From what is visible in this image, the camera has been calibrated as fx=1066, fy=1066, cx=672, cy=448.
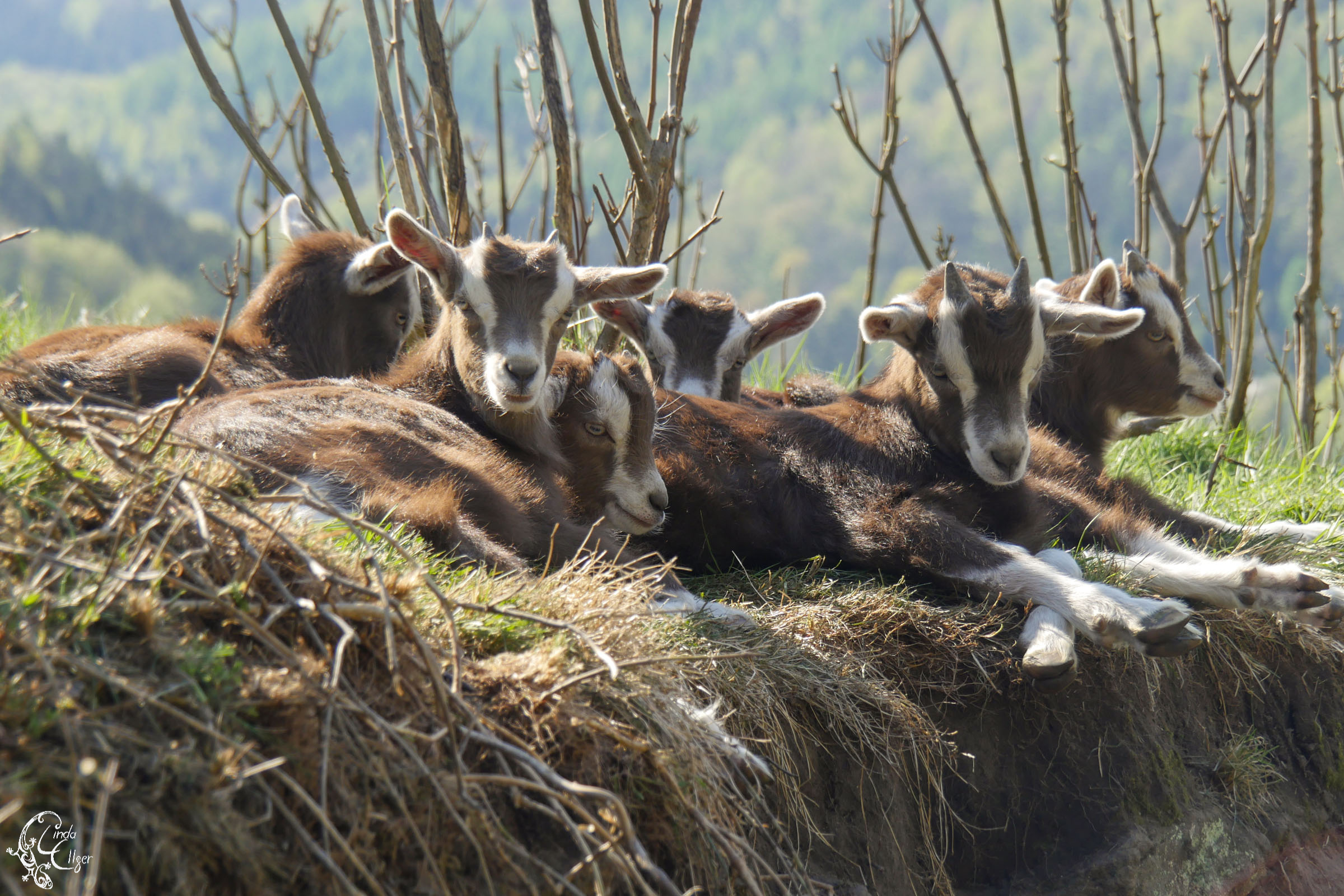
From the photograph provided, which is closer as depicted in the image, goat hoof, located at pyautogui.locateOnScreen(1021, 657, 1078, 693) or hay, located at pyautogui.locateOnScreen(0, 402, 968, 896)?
hay, located at pyautogui.locateOnScreen(0, 402, 968, 896)

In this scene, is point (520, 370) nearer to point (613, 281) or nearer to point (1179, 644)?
point (613, 281)

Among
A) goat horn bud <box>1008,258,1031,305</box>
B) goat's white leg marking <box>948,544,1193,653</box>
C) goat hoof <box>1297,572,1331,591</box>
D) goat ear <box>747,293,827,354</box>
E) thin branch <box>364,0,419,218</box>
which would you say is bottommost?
goat hoof <box>1297,572,1331,591</box>

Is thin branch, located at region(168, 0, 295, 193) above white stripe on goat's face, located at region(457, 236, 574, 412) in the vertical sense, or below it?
above

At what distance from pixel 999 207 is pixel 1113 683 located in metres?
3.94

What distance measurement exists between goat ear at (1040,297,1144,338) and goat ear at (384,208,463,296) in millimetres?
2224

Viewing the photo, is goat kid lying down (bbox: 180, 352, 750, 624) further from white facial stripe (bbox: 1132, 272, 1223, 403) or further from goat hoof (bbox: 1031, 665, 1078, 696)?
white facial stripe (bbox: 1132, 272, 1223, 403)

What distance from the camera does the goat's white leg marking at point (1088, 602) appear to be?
3.04m

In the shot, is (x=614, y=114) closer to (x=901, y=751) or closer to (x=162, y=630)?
(x=901, y=751)

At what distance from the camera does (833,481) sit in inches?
151

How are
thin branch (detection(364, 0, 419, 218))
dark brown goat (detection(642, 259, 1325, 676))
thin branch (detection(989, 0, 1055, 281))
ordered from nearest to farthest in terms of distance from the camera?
dark brown goat (detection(642, 259, 1325, 676)), thin branch (detection(364, 0, 419, 218)), thin branch (detection(989, 0, 1055, 281))

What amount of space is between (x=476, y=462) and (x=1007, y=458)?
179cm

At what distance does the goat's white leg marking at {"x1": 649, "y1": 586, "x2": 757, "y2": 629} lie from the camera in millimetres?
3152
